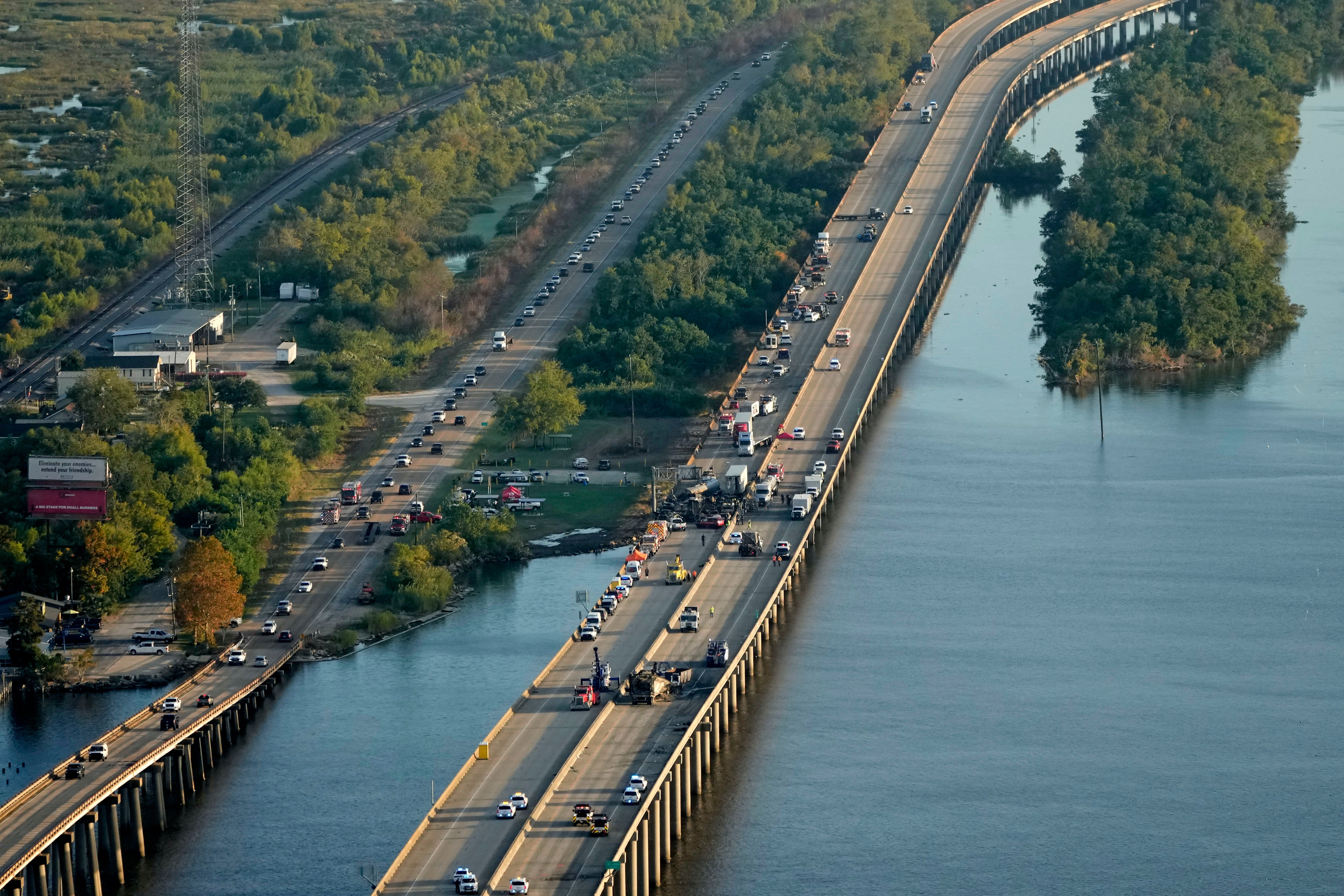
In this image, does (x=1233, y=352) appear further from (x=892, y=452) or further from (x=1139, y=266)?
(x=892, y=452)

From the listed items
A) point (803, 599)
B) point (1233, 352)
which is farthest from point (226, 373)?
point (1233, 352)

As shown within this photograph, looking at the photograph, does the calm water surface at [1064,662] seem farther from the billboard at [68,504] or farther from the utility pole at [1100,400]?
the billboard at [68,504]

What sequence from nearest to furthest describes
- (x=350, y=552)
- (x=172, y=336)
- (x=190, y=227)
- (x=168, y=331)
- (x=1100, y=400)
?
(x=350, y=552) < (x=1100, y=400) < (x=172, y=336) < (x=168, y=331) < (x=190, y=227)

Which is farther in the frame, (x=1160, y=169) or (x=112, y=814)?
(x=1160, y=169)

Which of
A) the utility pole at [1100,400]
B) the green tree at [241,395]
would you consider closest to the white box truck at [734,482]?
the utility pole at [1100,400]

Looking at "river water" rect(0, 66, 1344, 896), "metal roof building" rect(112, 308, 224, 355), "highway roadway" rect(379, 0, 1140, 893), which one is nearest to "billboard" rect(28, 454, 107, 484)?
"river water" rect(0, 66, 1344, 896)

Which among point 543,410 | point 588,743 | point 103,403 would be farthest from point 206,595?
point 543,410

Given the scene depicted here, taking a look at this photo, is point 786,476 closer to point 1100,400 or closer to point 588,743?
point 1100,400
